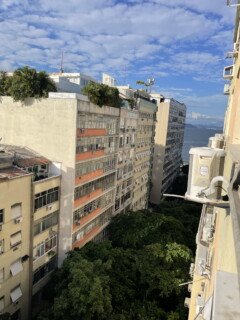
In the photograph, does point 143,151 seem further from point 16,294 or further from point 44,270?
point 16,294

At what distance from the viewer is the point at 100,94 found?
35.2 meters

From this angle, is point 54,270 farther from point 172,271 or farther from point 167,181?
point 167,181

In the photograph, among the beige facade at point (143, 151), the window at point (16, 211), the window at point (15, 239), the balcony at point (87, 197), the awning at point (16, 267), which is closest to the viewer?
the window at point (16, 211)

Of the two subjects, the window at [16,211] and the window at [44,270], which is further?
the window at [44,270]

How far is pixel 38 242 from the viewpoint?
28.8 meters

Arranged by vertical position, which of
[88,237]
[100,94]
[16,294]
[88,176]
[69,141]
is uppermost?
[100,94]

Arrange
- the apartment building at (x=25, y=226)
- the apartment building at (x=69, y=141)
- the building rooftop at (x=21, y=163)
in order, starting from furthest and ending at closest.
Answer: the apartment building at (x=69, y=141) → the building rooftop at (x=21, y=163) → the apartment building at (x=25, y=226)

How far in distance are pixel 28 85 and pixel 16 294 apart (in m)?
19.8

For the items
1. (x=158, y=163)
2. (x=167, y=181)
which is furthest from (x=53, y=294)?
(x=167, y=181)

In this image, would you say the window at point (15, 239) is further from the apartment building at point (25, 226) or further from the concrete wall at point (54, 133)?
the concrete wall at point (54, 133)

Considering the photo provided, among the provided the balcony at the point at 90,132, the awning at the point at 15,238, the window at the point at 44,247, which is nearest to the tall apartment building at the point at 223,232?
the awning at the point at 15,238

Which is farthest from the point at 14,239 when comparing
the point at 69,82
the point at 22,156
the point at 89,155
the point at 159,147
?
the point at 159,147

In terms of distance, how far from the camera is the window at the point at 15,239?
25.3 metres

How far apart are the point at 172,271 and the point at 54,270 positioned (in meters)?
11.6
